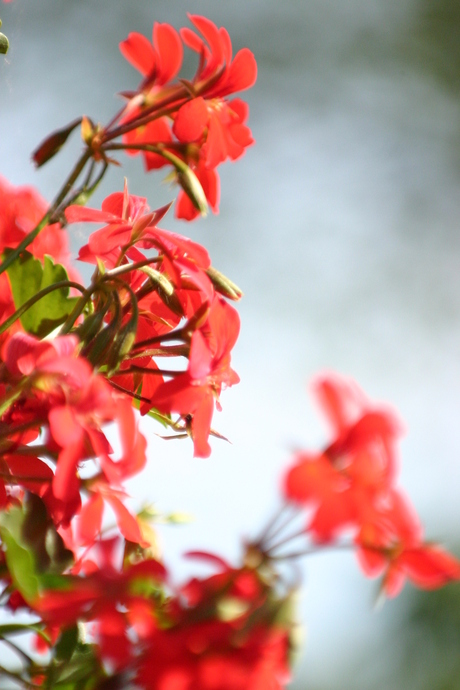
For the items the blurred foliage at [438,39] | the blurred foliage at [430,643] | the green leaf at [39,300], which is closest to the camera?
the green leaf at [39,300]

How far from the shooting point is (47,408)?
0.22 m

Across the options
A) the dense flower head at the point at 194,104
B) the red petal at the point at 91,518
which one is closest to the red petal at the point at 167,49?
the dense flower head at the point at 194,104

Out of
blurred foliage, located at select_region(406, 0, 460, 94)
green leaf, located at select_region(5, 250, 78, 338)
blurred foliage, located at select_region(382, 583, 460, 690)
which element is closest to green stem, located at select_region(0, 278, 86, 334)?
green leaf, located at select_region(5, 250, 78, 338)

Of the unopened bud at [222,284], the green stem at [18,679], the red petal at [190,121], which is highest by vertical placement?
the red petal at [190,121]

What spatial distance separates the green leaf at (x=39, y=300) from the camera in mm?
257

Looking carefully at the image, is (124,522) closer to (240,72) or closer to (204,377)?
(204,377)

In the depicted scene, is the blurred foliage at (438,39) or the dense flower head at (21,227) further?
the blurred foliage at (438,39)

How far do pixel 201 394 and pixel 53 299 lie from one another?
0.07 meters

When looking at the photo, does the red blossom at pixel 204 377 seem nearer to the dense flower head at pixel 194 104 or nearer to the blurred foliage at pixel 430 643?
the dense flower head at pixel 194 104

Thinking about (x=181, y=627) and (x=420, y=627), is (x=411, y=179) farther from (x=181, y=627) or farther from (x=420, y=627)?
(x=181, y=627)

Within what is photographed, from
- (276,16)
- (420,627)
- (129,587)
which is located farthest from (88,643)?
(276,16)

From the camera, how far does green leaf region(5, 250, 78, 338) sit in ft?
0.84

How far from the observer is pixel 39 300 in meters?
0.26

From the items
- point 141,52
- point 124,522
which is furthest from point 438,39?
point 124,522
